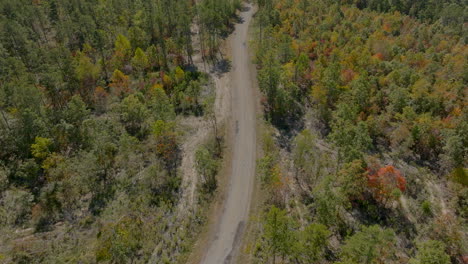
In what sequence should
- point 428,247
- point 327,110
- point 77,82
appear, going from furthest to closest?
point 77,82
point 327,110
point 428,247

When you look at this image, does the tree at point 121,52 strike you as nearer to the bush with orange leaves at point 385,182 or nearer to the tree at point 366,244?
the bush with orange leaves at point 385,182

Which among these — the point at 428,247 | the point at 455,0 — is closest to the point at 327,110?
the point at 428,247

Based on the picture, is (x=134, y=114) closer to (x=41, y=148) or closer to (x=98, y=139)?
(x=98, y=139)

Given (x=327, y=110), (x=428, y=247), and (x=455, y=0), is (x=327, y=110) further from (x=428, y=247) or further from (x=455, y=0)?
(x=455, y=0)

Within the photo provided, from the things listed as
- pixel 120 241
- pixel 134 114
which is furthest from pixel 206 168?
pixel 134 114

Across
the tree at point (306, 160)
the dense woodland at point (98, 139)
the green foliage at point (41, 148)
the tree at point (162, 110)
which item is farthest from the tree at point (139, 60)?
the tree at point (306, 160)

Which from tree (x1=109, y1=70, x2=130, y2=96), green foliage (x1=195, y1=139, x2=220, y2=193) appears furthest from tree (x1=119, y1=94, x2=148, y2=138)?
green foliage (x1=195, y1=139, x2=220, y2=193)

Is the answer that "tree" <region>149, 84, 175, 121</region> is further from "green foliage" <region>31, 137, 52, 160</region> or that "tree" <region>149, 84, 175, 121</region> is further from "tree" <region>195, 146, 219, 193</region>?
"green foliage" <region>31, 137, 52, 160</region>
